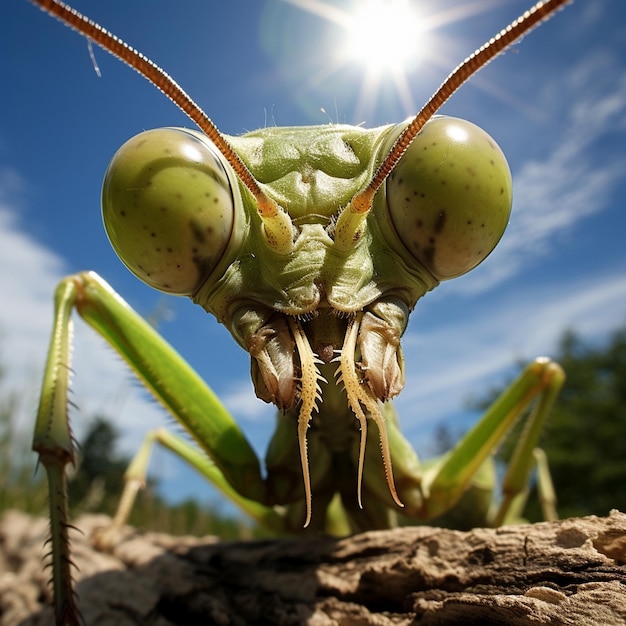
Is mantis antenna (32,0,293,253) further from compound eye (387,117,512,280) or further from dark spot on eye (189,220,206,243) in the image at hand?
compound eye (387,117,512,280)

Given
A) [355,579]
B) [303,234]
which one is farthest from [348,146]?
[355,579]

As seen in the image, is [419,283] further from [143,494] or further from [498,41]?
[143,494]

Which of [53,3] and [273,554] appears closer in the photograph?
[53,3]

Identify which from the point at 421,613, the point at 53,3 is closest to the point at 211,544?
the point at 421,613

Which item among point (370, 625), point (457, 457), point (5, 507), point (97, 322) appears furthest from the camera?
point (5, 507)

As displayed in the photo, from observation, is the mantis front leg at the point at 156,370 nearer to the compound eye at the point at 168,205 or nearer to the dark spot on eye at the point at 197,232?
the compound eye at the point at 168,205
